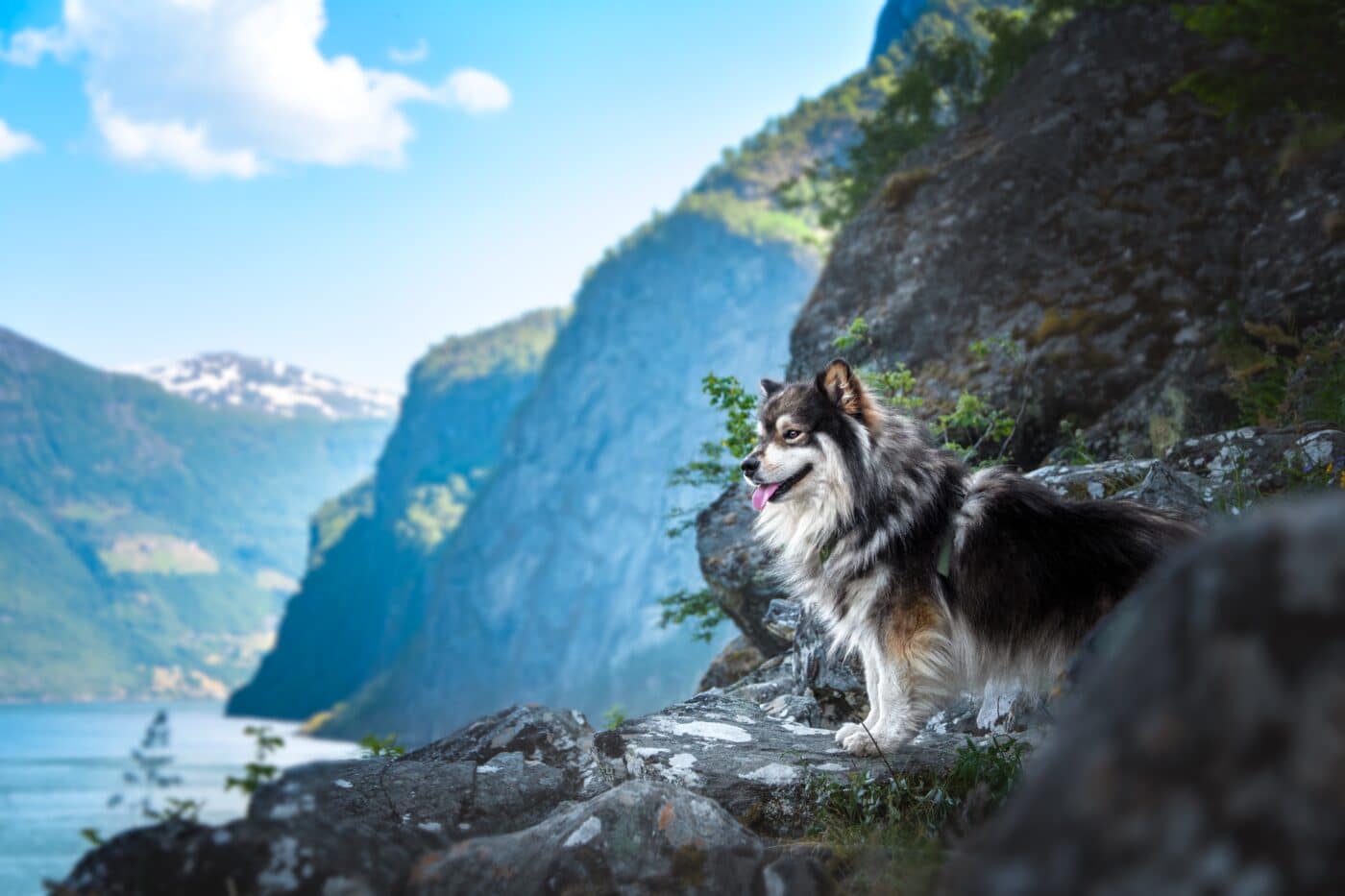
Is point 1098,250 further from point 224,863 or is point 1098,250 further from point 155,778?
point 224,863

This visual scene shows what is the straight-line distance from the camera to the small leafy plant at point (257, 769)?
323 cm

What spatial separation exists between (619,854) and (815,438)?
10.0 feet

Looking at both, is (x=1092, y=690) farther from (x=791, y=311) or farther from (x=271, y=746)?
(x=791, y=311)

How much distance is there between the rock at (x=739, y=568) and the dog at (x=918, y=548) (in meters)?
4.43

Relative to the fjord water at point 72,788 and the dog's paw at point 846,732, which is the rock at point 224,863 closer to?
the fjord water at point 72,788

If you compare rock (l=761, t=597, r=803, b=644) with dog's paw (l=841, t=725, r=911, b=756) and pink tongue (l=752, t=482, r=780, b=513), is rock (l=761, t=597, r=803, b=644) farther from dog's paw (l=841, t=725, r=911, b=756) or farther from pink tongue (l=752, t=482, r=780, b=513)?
dog's paw (l=841, t=725, r=911, b=756)

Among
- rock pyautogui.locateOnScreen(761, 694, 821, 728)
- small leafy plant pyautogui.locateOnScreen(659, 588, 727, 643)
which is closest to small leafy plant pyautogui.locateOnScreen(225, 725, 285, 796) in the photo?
rock pyautogui.locateOnScreen(761, 694, 821, 728)

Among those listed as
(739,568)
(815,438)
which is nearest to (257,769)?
(815,438)

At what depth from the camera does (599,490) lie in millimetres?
133500

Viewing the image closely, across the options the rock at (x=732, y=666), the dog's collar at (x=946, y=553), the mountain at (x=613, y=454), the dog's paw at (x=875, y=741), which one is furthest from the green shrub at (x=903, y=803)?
the mountain at (x=613, y=454)

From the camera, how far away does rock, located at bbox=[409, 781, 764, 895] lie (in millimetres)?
3770

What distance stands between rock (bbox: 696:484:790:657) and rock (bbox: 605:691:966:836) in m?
3.66

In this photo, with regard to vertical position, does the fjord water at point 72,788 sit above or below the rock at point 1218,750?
above

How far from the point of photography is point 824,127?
124m
